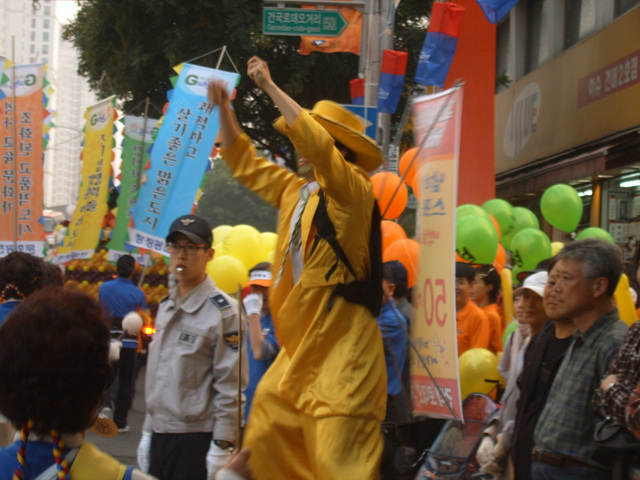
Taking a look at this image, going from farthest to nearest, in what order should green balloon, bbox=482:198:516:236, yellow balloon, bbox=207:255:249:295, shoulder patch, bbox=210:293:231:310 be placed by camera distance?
1. green balloon, bbox=482:198:516:236
2. yellow balloon, bbox=207:255:249:295
3. shoulder patch, bbox=210:293:231:310

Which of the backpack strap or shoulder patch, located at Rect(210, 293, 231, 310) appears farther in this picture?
shoulder patch, located at Rect(210, 293, 231, 310)

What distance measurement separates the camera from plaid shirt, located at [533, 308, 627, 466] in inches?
136

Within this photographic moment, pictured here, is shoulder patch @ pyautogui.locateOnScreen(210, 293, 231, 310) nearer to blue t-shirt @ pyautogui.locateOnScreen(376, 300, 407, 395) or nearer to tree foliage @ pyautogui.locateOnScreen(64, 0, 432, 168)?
blue t-shirt @ pyautogui.locateOnScreen(376, 300, 407, 395)

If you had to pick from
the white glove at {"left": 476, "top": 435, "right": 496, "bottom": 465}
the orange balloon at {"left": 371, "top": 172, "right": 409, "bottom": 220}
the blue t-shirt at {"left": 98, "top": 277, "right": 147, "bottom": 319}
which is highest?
the orange balloon at {"left": 371, "top": 172, "right": 409, "bottom": 220}

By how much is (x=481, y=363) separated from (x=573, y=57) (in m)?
11.0

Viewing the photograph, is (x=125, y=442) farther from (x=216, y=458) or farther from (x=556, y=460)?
(x=556, y=460)

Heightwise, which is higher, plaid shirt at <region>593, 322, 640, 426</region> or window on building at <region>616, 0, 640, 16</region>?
window on building at <region>616, 0, 640, 16</region>

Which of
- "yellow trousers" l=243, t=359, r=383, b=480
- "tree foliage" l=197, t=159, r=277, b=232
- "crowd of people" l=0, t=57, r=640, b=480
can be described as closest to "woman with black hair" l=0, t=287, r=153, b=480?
"crowd of people" l=0, t=57, r=640, b=480

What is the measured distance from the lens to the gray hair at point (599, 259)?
3707 millimetres

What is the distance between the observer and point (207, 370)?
13.3ft

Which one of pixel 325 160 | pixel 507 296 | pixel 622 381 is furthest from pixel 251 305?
pixel 622 381

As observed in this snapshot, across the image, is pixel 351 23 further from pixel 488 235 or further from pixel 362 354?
pixel 362 354

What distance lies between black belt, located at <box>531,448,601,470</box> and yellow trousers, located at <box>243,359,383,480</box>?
2.26 feet

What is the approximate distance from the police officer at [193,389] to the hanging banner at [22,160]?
15.8 feet
